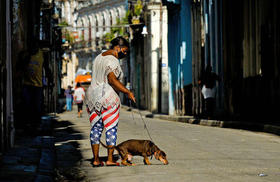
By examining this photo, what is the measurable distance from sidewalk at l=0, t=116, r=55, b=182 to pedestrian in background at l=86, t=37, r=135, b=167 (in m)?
0.71

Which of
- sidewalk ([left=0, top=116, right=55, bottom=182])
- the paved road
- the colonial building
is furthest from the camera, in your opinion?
the colonial building

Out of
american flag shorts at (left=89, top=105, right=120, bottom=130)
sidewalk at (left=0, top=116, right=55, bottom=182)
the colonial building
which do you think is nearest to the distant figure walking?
sidewalk at (left=0, top=116, right=55, bottom=182)

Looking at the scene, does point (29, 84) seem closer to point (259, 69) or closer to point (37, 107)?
point (37, 107)

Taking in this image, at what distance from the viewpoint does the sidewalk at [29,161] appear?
6.99 m

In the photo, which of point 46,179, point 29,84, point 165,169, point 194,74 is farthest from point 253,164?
point 194,74

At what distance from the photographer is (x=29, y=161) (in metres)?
8.50

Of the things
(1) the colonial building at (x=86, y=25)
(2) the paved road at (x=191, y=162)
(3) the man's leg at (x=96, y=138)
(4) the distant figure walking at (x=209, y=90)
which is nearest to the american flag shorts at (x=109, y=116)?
(3) the man's leg at (x=96, y=138)

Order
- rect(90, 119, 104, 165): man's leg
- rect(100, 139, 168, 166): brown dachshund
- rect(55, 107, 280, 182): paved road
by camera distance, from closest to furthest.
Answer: rect(55, 107, 280, 182): paved road
rect(100, 139, 168, 166): brown dachshund
rect(90, 119, 104, 165): man's leg

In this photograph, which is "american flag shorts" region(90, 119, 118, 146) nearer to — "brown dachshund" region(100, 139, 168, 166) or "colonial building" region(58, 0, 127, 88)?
"brown dachshund" region(100, 139, 168, 166)

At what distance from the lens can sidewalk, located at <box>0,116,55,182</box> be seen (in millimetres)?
6988

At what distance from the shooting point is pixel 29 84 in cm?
1413

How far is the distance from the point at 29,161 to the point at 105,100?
51.4 inches

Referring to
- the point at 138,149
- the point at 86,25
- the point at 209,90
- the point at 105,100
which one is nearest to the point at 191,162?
the point at 138,149

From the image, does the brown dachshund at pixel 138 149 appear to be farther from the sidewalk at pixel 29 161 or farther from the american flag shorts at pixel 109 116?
the sidewalk at pixel 29 161
